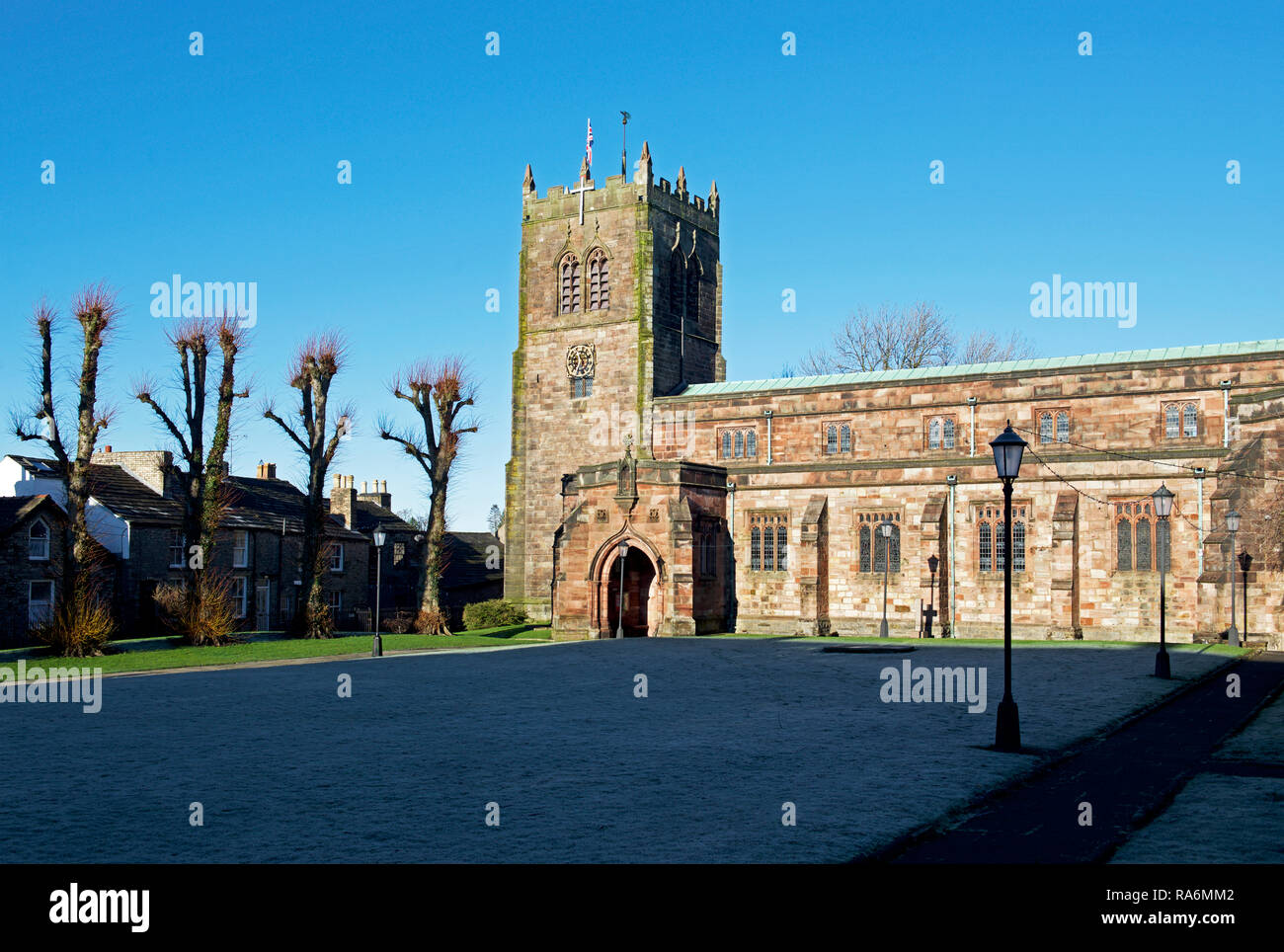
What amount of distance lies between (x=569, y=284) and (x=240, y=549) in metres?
20.2

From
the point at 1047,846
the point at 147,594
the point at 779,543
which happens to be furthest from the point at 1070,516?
the point at 147,594

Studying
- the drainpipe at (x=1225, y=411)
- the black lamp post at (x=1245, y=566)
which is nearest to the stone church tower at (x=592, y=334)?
the drainpipe at (x=1225, y=411)

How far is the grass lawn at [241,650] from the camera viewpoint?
97.7ft

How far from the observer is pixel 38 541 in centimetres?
4378

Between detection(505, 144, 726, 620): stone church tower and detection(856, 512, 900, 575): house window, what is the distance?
413 inches

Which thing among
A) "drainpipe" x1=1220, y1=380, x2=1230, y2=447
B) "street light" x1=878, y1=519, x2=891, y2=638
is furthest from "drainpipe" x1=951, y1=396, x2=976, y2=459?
"drainpipe" x1=1220, y1=380, x2=1230, y2=447

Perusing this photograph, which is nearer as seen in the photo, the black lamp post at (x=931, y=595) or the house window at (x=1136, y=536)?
the house window at (x=1136, y=536)

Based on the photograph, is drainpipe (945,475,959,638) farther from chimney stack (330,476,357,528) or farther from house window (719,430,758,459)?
chimney stack (330,476,357,528)

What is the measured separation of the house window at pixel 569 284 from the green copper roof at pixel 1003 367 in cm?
685

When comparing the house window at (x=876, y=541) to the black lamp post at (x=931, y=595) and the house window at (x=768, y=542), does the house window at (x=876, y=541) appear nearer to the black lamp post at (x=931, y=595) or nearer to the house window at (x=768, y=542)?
the black lamp post at (x=931, y=595)

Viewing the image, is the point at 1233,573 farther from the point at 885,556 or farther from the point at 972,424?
the point at 885,556

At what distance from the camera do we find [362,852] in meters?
9.02

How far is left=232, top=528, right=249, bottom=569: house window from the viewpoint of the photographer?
174ft

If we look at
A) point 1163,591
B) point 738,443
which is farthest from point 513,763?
→ point 738,443
